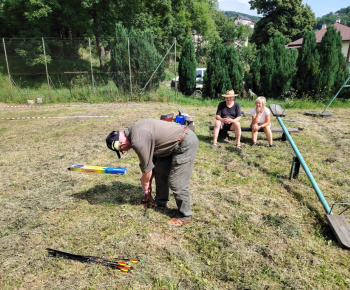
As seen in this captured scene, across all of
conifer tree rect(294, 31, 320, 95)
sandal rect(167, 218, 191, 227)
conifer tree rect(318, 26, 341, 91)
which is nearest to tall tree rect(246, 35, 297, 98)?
conifer tree rect(294, 31, 320, 95)

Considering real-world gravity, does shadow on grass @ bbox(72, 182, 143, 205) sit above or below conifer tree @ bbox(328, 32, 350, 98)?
below

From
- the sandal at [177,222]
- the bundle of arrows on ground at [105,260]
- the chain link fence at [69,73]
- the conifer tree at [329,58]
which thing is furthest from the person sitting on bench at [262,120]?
the chain link fence at [69,73]

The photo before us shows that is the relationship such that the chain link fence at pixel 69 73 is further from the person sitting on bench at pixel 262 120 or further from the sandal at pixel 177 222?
the sandal at pixel 177 222

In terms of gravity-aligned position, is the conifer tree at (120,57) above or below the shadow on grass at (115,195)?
above

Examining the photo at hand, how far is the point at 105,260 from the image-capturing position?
2.61 metres

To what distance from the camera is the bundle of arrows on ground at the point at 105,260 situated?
250 centimetres

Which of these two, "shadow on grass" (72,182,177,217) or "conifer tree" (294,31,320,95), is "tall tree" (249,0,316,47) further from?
"shadow on grass" (72,182,177,217)

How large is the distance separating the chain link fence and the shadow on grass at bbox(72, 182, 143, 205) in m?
7.79

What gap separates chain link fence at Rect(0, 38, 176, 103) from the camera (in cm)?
1128

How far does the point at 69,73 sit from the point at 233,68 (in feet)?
24.7

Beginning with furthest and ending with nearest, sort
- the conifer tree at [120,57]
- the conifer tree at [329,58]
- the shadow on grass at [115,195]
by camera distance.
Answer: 1. the conifer tree at [120,57]
2. the conifer tree at [329,58]
3. the shadow on grass at [115,195]

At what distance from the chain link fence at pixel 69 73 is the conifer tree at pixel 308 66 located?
16.9 feet

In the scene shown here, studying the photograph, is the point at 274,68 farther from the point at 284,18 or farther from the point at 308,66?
the point at 284,18

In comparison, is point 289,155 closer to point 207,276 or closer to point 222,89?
point 207,276
